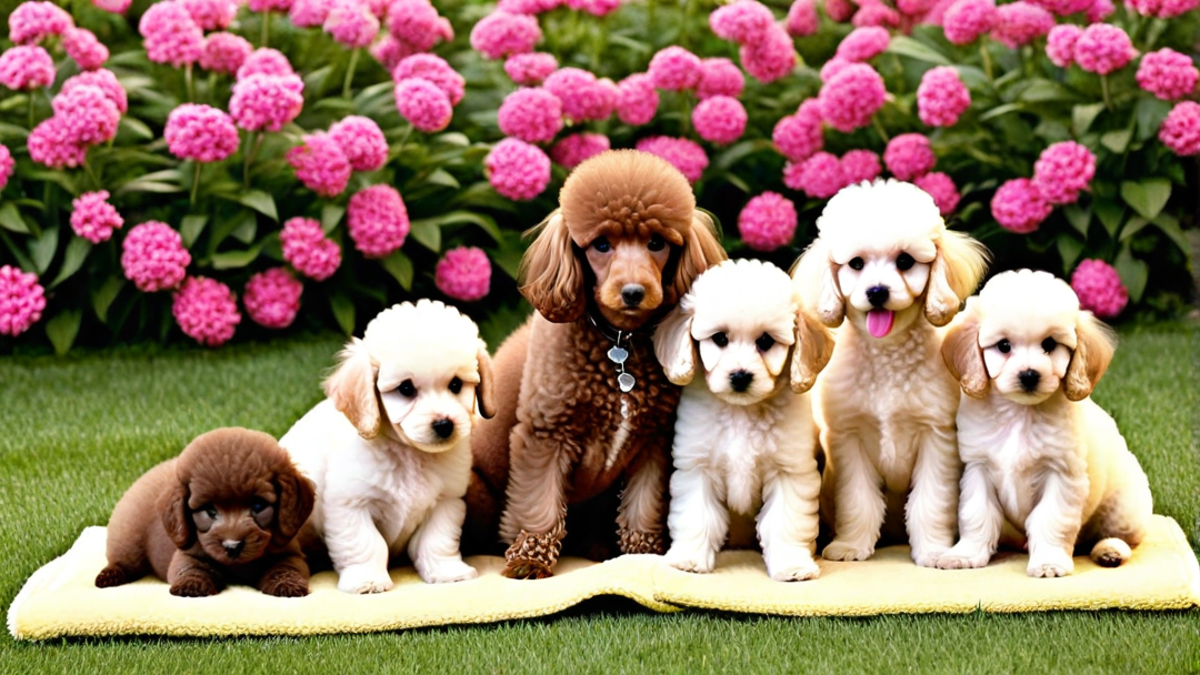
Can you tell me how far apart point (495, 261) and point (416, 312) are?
3.52 metres

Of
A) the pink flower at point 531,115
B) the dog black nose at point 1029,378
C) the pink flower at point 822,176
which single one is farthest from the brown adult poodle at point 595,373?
the pink flower at point 822,176

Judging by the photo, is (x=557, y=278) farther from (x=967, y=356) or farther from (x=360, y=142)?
(x=360, y=142)

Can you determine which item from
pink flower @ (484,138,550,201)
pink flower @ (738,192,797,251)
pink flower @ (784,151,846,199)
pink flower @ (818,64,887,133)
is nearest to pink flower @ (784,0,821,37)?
pink flower @ (818,64,887,133)

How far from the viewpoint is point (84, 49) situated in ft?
23.5

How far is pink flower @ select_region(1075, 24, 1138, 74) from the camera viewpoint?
23.2ft

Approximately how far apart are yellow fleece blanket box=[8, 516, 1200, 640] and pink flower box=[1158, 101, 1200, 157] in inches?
130

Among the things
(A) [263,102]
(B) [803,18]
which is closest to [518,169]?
(A) [263,102]

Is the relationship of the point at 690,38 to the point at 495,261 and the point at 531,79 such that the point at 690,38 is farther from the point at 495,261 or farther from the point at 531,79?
the point at 495,261

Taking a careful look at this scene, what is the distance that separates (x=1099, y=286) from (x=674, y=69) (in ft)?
7.39

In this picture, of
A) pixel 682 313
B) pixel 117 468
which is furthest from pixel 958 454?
pixel 117 468

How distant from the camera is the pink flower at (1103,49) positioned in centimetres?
707

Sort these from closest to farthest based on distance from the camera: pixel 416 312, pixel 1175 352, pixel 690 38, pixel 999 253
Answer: pixel 416 312, pixel 1175 352, pixel 999 253, pixel 690 38

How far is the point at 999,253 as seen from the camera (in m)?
7.60

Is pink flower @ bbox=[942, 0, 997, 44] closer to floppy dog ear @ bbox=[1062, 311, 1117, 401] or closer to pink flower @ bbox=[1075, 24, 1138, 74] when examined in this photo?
pink flower @ bbox=[1075, 24, 1138, 74]
